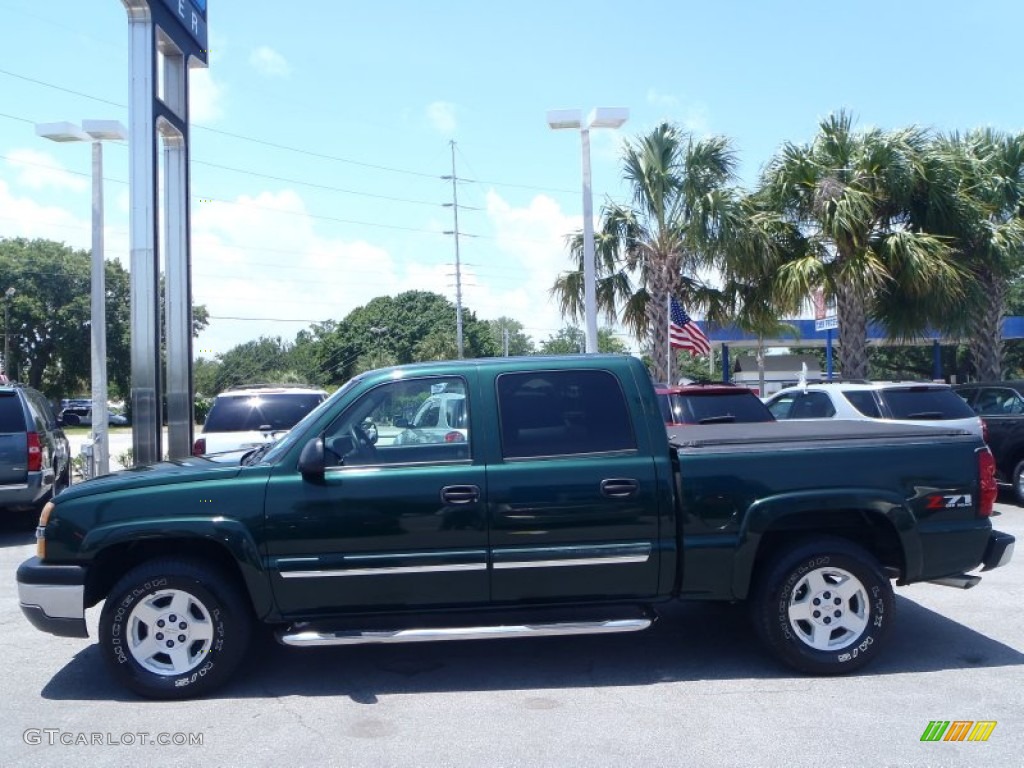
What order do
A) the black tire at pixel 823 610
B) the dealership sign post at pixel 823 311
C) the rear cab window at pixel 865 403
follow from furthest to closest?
1. the dealership sign post at pixel 823 311
2. the rear cab window at pixel 865 403
3. the black tire at pixel 823 610

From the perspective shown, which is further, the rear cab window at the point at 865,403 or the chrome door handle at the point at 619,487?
the rear cab window at the point at 865,403

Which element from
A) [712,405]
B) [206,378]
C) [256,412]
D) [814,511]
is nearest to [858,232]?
[712,405]

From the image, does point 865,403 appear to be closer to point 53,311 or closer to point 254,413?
point 254,413

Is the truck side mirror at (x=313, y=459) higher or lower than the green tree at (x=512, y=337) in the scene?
lower

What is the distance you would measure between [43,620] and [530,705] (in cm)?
289

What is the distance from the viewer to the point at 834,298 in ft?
55.0

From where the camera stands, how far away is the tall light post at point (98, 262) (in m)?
14.7

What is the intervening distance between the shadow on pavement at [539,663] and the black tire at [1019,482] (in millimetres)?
6554

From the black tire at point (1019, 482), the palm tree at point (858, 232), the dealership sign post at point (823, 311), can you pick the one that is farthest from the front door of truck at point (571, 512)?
the dealership sign post at point (823, 311)

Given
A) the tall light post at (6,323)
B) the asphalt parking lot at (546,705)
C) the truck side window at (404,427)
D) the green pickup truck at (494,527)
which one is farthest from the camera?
the tall light post at (6,323)

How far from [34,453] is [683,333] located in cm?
1130

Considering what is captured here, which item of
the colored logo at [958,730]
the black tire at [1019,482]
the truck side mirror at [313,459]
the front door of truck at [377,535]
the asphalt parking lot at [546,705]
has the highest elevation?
the truck side mirror at [313,459]

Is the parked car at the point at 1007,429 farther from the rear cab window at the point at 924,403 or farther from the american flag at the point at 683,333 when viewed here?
the american flag at the point at 683,333

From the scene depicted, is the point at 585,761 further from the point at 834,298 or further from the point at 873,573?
the point at 834,298
